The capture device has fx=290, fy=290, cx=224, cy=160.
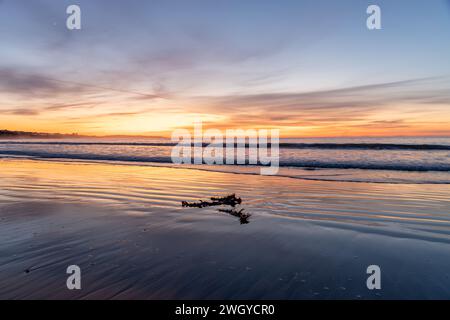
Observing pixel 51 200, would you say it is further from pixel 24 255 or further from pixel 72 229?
pixel 24 255

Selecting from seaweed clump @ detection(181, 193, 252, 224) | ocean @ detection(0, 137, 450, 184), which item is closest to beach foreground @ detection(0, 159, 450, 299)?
seaweed clump @ detection(181, 193, 252, 224)

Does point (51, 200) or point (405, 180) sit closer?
point (51, 200)

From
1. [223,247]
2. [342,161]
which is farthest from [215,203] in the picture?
[342,161]

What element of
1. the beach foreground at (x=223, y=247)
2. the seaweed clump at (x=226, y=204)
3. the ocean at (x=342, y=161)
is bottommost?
the beach foreground at (x=223, y=247)

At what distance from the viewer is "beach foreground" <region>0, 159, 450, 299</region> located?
336 centimetres

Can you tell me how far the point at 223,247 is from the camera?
4652mm

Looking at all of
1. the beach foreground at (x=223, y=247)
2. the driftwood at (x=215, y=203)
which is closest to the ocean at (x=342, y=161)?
the beach foreground at (x=223, y=247)

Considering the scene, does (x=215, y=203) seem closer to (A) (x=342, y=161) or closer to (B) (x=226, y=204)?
(B) (x=226, y=204)

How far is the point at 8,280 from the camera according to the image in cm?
347

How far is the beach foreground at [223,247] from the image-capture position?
3363 mm

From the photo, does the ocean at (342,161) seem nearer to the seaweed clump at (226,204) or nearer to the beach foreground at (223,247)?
the beach foreground at (223,247)
